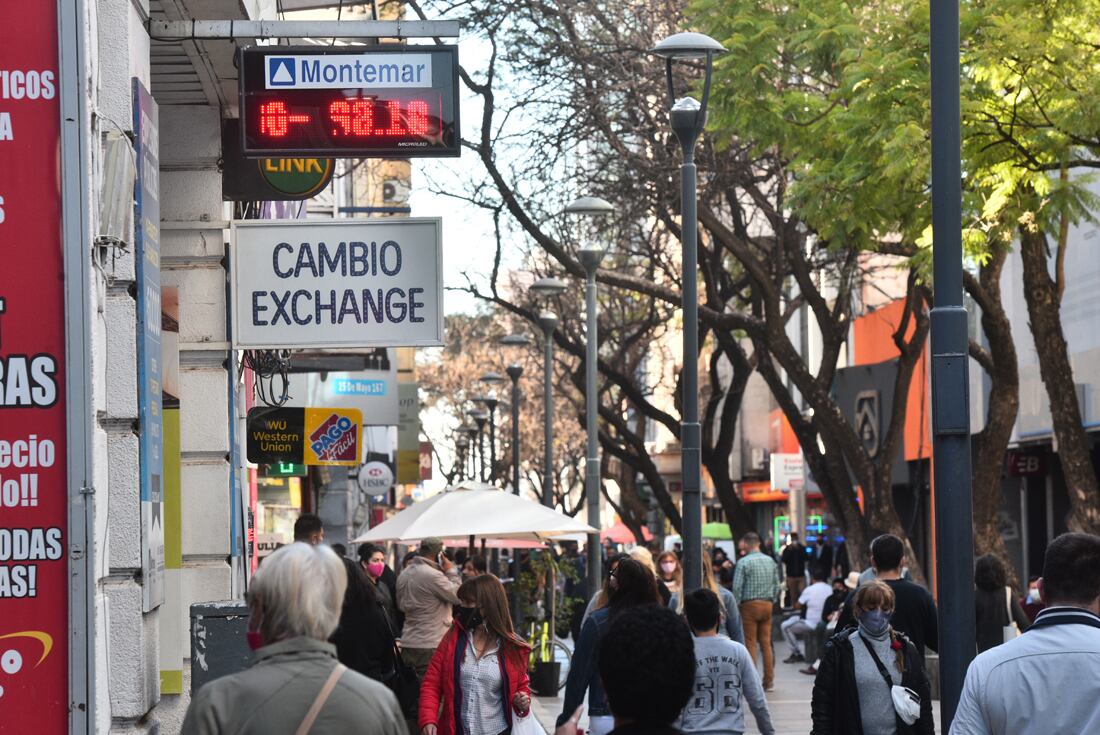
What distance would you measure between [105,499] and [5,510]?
0.47m

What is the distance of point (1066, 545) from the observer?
18.0 ft

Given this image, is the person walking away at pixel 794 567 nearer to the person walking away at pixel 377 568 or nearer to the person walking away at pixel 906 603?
the person walking away at pixel 377 568

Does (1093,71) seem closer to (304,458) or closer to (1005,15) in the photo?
(1005,15)

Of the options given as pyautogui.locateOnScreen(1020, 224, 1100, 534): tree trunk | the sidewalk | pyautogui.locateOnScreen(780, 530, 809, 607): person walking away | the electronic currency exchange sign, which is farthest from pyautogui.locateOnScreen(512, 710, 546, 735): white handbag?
pyautogui.locateOnScreen(780, 530, 809, 607): person walking away

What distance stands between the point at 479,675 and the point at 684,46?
7.38m

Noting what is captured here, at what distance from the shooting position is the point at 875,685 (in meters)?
8.38

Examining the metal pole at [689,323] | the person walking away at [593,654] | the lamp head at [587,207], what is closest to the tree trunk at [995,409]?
the lamp head at [587,207]

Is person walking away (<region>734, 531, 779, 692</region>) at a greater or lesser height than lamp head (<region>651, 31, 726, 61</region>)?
lesser

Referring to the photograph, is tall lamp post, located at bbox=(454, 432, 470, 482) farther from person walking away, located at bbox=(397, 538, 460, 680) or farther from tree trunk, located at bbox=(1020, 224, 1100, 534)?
person walking away, located at bbox=(397, 538, 460, 680)

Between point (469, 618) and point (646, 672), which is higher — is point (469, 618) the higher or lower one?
the lower one

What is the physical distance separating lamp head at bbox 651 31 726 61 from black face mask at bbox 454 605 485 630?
22.7 feet

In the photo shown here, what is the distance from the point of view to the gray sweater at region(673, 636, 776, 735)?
8.22 metres

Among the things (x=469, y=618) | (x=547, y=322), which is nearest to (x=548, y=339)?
(x=547, y=322)

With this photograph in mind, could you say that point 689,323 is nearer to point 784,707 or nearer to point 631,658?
point 784,707
